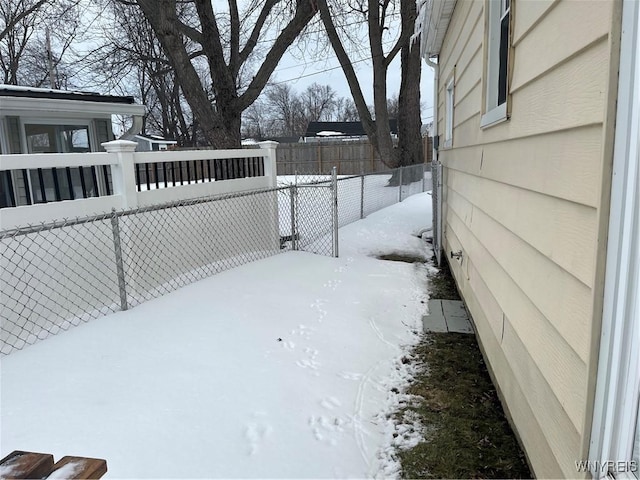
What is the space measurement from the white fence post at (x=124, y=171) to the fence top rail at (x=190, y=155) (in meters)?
0.11

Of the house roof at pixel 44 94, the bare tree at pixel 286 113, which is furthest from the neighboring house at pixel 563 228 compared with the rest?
the bare tree at pixel 286 113

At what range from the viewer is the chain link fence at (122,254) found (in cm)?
314

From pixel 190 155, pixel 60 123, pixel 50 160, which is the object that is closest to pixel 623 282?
pixel 50 160

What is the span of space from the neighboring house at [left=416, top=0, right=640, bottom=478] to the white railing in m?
3.02

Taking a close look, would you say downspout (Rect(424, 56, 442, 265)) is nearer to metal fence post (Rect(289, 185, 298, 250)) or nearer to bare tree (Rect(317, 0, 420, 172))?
metal fence post (Rect(289, 185, 298, 250))

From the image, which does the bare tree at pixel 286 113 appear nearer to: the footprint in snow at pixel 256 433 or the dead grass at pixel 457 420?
the dead grass at pixel 457 420

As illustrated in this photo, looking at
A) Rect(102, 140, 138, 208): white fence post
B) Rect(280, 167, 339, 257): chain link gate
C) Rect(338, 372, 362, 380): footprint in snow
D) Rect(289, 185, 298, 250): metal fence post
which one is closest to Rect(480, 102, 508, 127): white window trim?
Rect(338, 372, 362, 380): footprint in snow

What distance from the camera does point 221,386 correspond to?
2527 millimetres

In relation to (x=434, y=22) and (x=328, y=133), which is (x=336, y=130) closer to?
(x=328, y=133)

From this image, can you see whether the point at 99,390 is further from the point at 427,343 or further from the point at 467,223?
the point at 467,223

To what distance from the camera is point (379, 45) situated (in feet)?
45.4

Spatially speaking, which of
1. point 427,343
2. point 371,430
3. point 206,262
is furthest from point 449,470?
point 206,262

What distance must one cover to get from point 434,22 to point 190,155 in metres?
3.56

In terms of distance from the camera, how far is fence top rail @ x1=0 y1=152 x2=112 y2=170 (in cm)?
314
